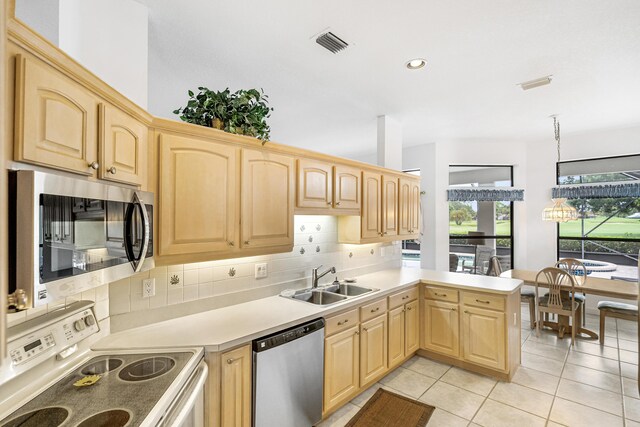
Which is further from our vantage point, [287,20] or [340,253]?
[340,253]

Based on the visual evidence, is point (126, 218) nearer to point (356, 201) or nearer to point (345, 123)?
point (356, 201)

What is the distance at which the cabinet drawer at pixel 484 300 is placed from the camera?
2.95 metres

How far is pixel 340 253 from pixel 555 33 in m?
2.55

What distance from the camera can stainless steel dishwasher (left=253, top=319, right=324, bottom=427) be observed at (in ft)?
6.11

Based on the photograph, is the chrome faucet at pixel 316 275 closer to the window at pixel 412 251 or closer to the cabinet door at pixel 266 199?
the cabinet door at pixel 266 199

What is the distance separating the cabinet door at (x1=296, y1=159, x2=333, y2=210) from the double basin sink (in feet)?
2.59

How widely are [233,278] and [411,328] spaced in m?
2.03

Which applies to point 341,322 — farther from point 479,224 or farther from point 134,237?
point 479,224

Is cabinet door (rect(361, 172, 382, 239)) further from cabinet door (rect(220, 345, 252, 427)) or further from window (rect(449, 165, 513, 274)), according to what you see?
window (rect(449, 165, 513, 274))

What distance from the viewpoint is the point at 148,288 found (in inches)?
77.4

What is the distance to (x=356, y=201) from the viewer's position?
10.3 ft

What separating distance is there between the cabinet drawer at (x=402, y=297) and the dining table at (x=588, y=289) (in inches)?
63.4

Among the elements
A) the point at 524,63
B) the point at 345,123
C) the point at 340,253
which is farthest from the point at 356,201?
the point at 524,63

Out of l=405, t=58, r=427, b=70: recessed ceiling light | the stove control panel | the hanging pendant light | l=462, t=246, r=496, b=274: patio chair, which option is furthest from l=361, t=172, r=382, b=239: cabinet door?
l=462, t=246, r=496, b=274: patio chair
